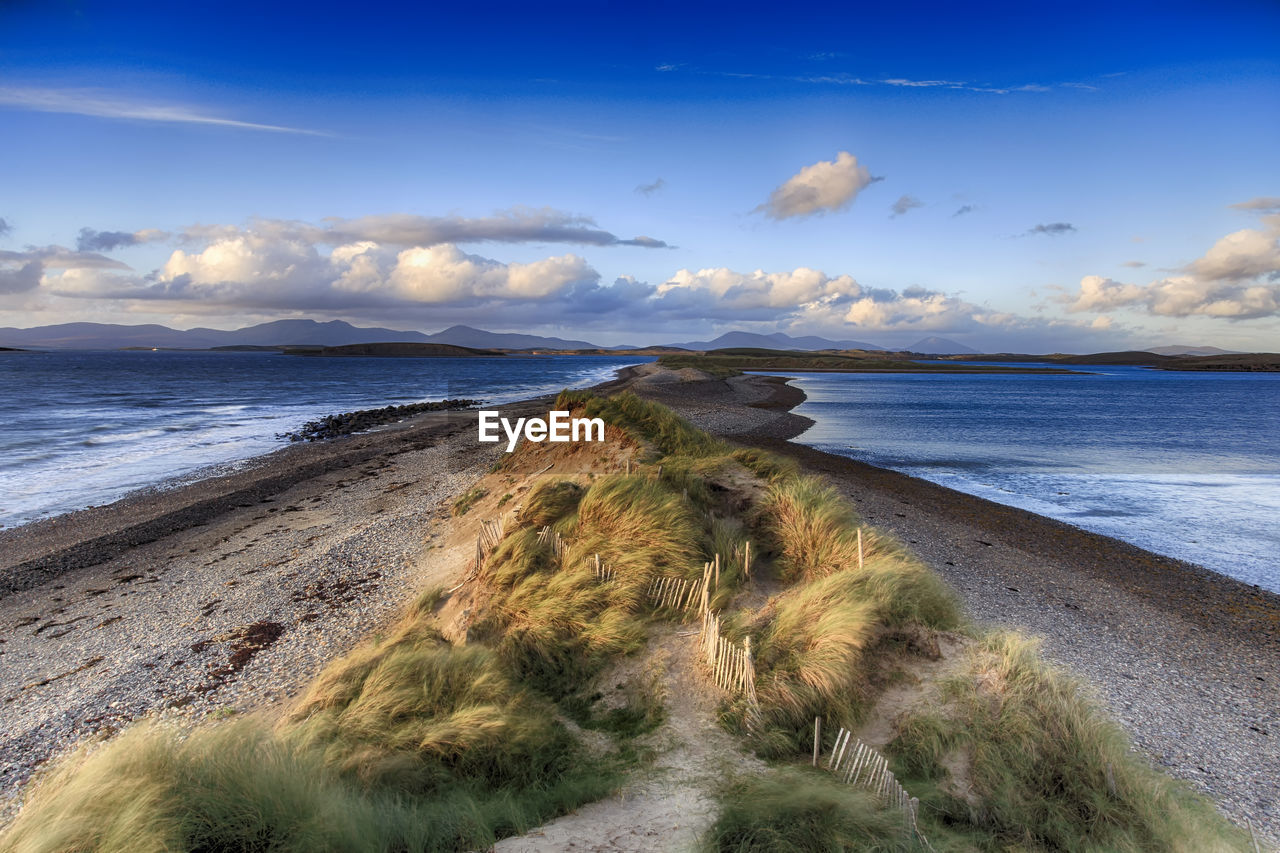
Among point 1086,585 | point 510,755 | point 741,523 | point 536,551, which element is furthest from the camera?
point 1086,585

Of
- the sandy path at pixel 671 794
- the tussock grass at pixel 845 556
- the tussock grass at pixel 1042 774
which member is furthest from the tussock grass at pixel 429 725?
the tussock grass at pixel 845 556

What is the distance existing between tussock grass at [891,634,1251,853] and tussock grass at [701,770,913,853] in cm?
79

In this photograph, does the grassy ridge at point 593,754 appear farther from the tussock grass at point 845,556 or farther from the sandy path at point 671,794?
the sandy path at point 671,794

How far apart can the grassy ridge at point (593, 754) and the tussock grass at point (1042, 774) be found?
1 cm

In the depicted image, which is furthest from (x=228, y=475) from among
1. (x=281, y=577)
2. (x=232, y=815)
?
(x=232, y=815)

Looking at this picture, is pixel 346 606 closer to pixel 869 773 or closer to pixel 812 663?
pixel 812 663

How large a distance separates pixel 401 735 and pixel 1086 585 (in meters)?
11.3

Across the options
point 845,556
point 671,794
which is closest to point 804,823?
point 671,794

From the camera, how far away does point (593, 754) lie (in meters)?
5.20

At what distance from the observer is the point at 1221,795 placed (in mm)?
5273

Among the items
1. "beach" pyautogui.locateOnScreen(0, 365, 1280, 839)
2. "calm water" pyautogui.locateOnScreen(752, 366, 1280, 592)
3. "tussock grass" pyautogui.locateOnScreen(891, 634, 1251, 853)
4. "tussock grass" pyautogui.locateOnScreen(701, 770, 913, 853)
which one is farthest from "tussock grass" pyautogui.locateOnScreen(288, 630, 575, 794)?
"calm water" pyautogui.locateOnScreen(752, 366, 1280, 592)

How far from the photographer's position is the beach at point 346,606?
6.40 m

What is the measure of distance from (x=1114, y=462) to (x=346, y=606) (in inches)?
1110

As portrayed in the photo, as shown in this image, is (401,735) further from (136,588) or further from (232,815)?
(136,588)
